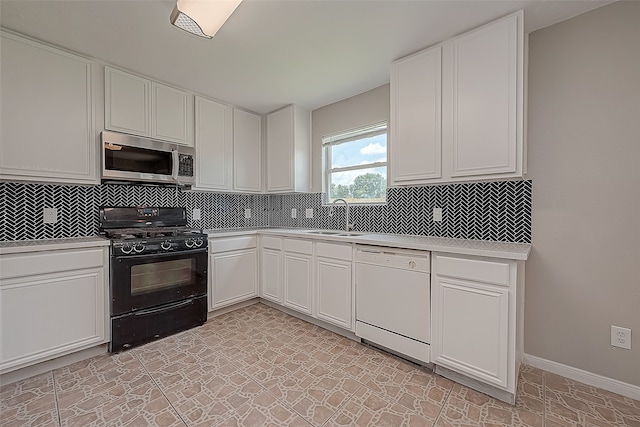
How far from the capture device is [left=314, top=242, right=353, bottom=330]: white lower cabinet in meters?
2.45

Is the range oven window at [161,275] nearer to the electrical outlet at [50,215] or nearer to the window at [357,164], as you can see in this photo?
the electrical outlet at [50,215]

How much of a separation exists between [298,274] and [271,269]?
17.4 inches

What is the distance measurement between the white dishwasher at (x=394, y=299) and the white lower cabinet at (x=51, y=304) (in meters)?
2.07

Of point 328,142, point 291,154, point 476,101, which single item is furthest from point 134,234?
point 476,101

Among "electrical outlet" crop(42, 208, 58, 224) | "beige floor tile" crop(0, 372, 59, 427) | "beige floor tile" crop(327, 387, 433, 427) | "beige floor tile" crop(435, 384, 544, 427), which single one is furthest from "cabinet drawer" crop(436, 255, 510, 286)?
"electrical outlet" crop(42, 208, 58, 224)

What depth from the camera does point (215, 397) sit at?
170 cm

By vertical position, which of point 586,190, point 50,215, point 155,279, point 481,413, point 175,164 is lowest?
point 481,413

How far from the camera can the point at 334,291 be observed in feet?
8.37

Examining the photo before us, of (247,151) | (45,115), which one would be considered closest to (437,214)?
(247,151)

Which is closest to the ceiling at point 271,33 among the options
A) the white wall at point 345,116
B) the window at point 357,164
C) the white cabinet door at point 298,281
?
the white wall at point 345,116

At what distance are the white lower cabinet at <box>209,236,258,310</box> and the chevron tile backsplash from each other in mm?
600

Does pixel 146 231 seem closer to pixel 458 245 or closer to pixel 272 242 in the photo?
pixel 272 242

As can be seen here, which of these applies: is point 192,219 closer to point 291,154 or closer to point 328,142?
point 291,154

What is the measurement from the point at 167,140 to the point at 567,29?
3361 millimetres
